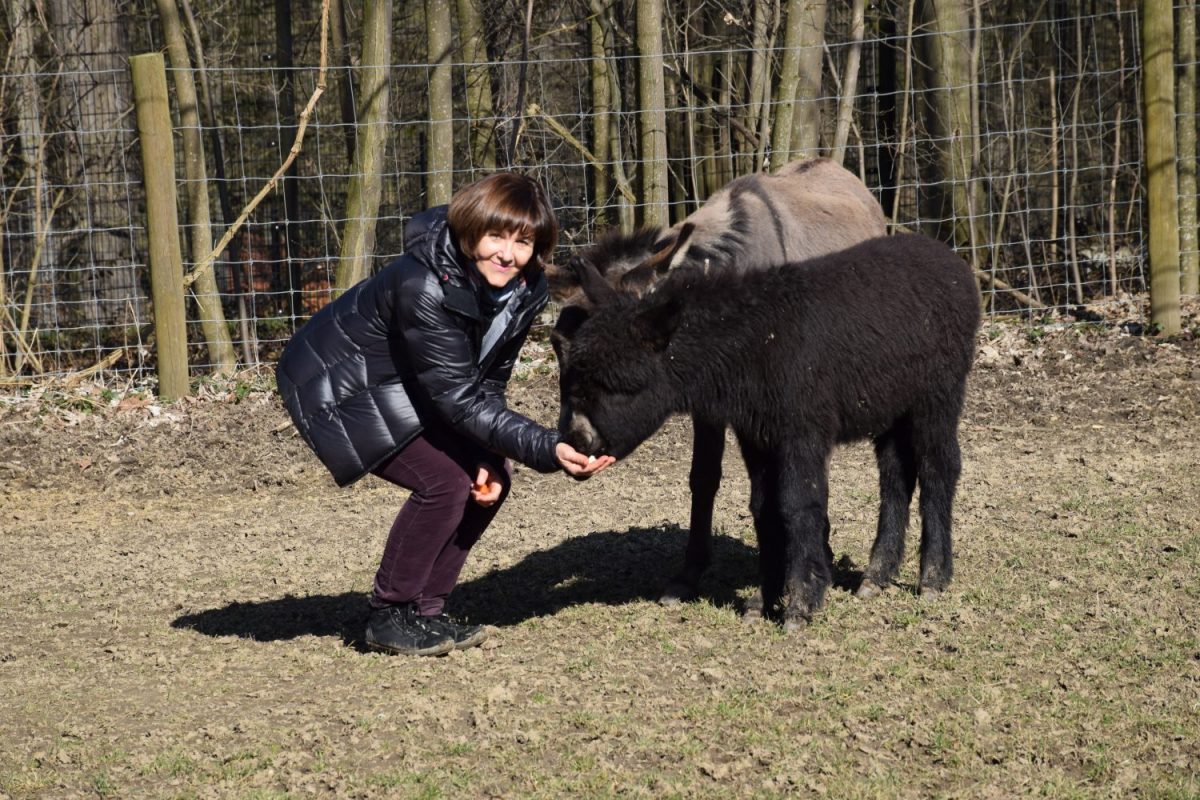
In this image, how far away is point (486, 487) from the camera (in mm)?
5043

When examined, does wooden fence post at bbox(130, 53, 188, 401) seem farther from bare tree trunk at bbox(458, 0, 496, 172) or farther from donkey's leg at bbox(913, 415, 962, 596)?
donkey's leg at bbox(913, 415, 962, 596)

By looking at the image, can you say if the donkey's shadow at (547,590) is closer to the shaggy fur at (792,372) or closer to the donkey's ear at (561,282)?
the shaggy fur at (792,372)

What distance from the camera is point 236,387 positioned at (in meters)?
9.75

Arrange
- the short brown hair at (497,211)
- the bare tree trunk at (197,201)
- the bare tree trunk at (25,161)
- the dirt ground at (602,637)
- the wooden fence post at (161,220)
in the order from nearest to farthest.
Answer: the dirt ground at (602,637) → the short brown hair at (497,211) → the wooden fence post at (161,220) → the bare tree trunk at (197,201) → the bare tree trunk at (25,161)

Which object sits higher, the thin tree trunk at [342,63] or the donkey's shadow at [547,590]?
the thin tree trunk at [342,63]

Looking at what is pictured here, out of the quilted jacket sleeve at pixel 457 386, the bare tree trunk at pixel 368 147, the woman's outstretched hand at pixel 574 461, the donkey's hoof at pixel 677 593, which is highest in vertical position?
the bare tree trunk at pixel 368 147

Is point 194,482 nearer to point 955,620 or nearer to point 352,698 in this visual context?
point 352,698

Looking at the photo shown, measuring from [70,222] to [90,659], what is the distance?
8.56 metres

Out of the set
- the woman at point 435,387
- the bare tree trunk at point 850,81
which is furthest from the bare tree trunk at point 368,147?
the woman at point 435,387

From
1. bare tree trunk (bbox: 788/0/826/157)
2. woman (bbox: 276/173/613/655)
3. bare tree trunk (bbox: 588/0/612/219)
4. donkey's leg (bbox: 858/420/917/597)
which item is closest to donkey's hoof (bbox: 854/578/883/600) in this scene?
donkey's leg (bbox: 858/420/917/597)

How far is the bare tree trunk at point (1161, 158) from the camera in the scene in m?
9.58

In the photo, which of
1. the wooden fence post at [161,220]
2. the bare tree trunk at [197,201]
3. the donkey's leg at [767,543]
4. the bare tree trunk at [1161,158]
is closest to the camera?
the donkey's leg at [767,543]

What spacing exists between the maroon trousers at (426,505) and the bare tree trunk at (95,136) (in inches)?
293

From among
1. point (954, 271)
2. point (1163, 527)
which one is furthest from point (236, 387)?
point (1163, 527)
